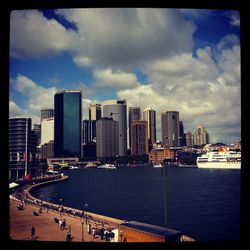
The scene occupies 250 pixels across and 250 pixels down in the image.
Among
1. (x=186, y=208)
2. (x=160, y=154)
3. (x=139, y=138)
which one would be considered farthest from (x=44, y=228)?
(x=139, y=138)

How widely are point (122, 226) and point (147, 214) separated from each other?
37.0ft

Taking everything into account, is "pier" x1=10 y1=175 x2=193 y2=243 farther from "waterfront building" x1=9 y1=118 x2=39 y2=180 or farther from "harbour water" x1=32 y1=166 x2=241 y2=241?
"waterfront building" x1=9 y1=118 x2=39 y2=180

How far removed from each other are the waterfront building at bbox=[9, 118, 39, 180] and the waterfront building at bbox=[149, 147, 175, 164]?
30.3 meters

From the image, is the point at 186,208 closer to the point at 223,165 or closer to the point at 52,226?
the point at 52,226

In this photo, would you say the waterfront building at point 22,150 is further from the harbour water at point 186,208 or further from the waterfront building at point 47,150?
the waterfront building at point 47,150

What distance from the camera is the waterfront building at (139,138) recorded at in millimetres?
69312

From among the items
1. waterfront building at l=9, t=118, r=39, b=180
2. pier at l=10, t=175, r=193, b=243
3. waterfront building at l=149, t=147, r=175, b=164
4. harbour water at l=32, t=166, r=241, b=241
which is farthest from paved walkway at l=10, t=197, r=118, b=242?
waterfront building at l=149, t=147, r=175, b=164

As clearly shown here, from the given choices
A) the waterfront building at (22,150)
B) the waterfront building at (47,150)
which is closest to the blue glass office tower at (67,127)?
the waterfront building at (47,150)

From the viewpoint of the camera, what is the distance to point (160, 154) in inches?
2485

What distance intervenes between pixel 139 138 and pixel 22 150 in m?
36.0
